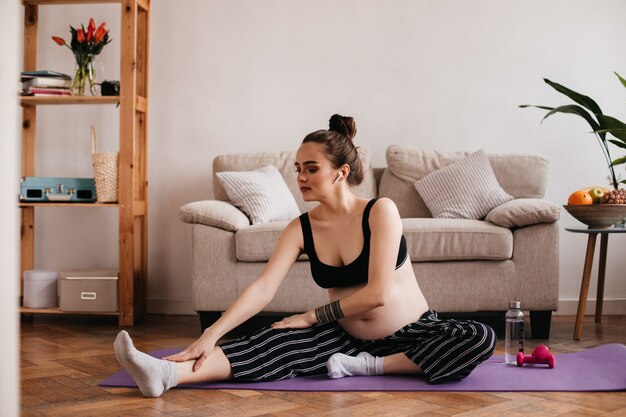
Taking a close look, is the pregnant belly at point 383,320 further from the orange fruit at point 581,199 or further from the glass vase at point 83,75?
the glass vase at point 83,75

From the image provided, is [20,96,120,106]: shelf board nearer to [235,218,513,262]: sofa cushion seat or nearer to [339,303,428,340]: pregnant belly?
[235,218,513,262]: sofa cushion seat

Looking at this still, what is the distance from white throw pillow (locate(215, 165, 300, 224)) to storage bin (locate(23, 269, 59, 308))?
3.42ft

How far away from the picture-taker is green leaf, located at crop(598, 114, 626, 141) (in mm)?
3422

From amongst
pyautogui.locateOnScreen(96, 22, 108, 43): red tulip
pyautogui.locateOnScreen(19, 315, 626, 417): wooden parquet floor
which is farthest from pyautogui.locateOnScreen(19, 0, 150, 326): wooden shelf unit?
pyautogui.locateOnScreen(19, 315, 626, 417): wooden parquet floor

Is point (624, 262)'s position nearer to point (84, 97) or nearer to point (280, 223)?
point (280, 223)

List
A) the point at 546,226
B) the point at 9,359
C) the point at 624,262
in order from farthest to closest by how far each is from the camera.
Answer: the point at 624,262 → the point at 546,226 → the point at 9,359

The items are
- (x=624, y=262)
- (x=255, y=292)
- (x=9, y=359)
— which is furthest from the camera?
(x=624, y=262)

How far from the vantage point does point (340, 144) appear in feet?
7.71

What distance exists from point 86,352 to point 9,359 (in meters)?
2.44

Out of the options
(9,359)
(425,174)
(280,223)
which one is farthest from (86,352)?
(9,359)

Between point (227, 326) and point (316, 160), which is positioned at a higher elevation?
point (316, 160)

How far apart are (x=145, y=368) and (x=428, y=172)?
7.07 ft

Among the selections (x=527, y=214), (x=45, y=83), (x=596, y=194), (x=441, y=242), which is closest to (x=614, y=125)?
(x=596, y=194)

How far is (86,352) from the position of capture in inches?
118
